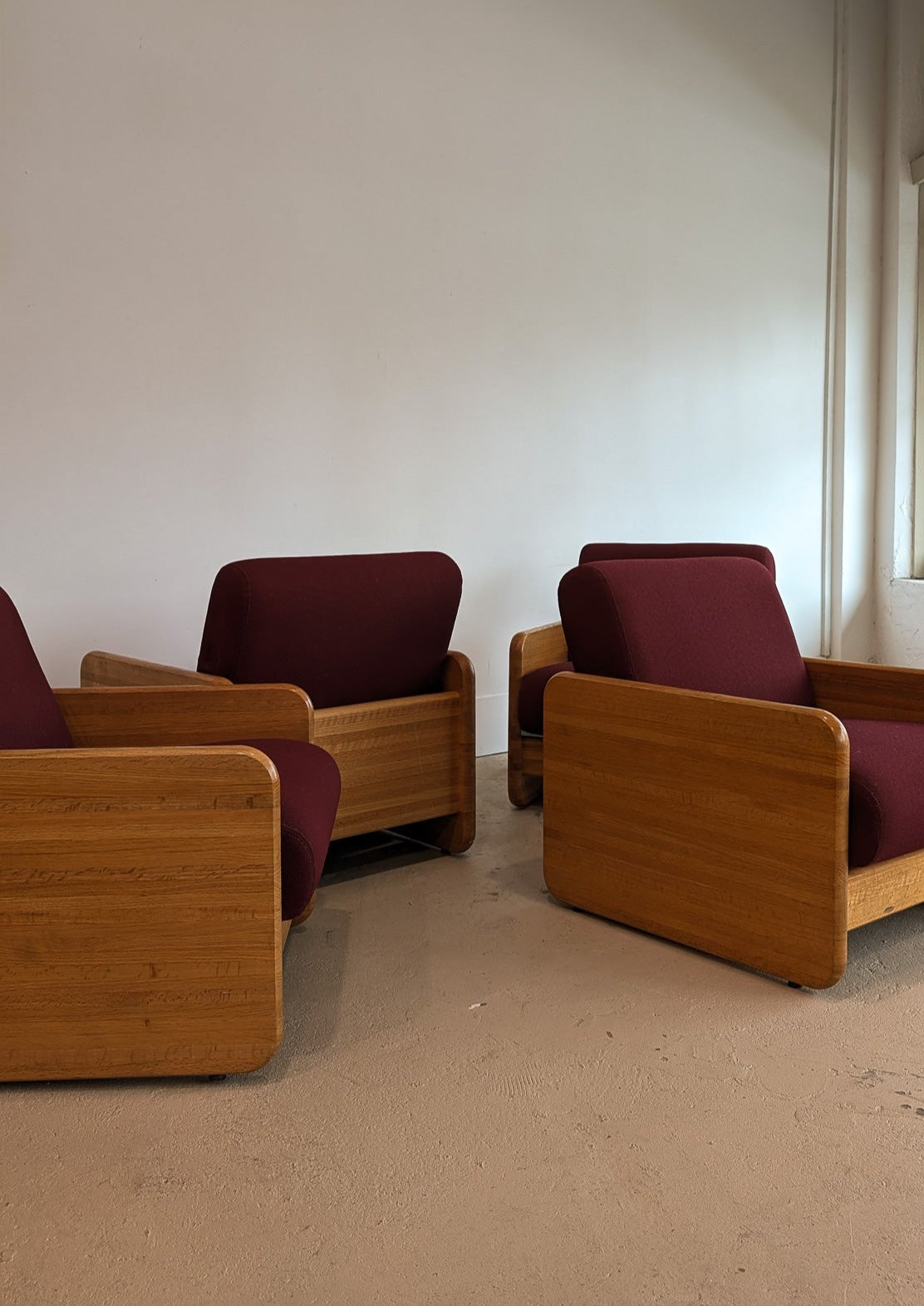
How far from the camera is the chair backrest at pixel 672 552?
4.06 meters

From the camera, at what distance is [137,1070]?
184cm

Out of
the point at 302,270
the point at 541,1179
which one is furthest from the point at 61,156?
the point at 541,1179

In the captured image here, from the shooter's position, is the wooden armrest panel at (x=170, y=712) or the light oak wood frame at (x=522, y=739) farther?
the light oak wood frame at (x=522, y=739)

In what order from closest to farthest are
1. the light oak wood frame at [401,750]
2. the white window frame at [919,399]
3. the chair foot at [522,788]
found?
the light oak wood frame at [401,750], the chair foot at [522,788], the white window frame at [919,399]

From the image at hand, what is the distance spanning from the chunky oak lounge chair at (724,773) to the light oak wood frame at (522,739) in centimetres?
79

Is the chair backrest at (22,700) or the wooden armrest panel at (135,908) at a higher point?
the chair backrest at (22,700)

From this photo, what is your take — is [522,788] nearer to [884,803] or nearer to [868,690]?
[868,690]

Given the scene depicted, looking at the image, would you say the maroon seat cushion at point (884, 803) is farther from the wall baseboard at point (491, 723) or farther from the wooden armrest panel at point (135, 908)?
the wall baseboard at point (491, 723)

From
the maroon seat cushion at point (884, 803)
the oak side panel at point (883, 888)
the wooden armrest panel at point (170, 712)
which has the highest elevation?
the wooden armrest panel at point (170, 712)

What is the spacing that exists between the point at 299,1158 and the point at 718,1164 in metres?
0.60

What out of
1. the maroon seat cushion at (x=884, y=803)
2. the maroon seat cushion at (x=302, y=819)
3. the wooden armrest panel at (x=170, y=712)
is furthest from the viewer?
the wooden armrest panel at (x=170, y=712)

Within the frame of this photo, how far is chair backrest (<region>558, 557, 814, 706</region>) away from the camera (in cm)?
260

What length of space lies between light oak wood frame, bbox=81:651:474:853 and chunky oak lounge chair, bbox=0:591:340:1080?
36.9 inches

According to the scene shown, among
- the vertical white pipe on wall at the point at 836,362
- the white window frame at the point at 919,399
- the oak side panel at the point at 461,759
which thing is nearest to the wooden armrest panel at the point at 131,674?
the oak side panel at the point at 461,759
